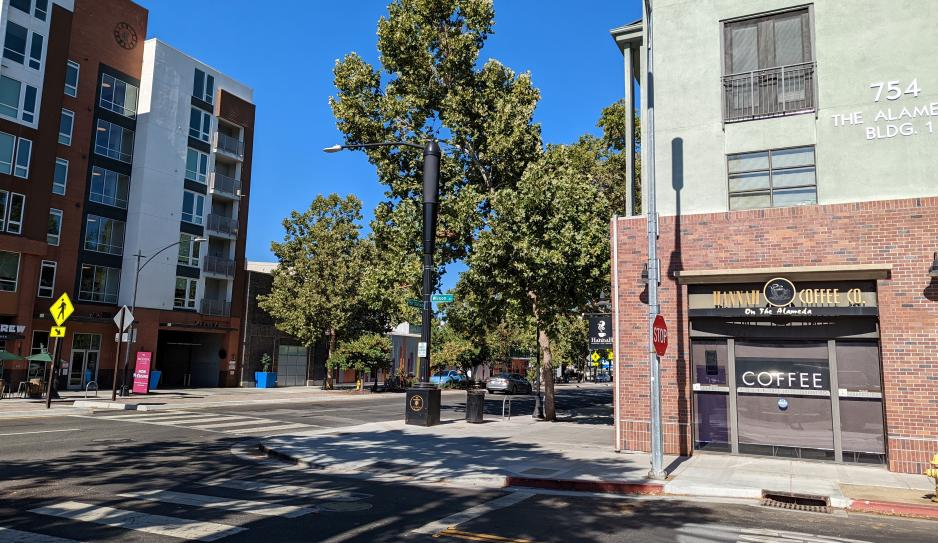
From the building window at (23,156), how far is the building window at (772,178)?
1355 inches

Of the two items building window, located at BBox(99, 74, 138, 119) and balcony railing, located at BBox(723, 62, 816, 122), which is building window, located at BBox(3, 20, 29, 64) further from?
balcony railing, located at BBox(723, 62, 816, 122)

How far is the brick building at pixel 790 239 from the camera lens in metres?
12.0

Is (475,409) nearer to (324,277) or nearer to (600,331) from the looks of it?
(600,331)

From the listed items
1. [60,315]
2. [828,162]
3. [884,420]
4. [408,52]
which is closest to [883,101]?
[828,162]

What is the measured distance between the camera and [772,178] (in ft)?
44.1

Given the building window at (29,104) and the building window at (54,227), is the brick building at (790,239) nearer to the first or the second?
the building window at (29,104)

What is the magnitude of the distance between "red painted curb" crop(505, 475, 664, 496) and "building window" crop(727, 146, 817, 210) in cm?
684

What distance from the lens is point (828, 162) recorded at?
12.9 metres

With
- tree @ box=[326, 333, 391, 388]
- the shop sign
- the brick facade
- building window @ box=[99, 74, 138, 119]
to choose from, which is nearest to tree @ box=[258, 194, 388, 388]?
tree @ box=[326, 333, 391, 388]

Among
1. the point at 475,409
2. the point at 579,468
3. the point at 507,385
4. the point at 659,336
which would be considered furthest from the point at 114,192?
the point at 659,336

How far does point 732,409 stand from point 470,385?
131 feet

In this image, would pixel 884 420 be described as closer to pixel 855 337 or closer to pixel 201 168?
pixel 855 337

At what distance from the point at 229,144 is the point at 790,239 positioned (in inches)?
1647

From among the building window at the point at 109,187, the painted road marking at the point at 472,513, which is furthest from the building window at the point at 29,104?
the painted road marking at the point at 472,513
